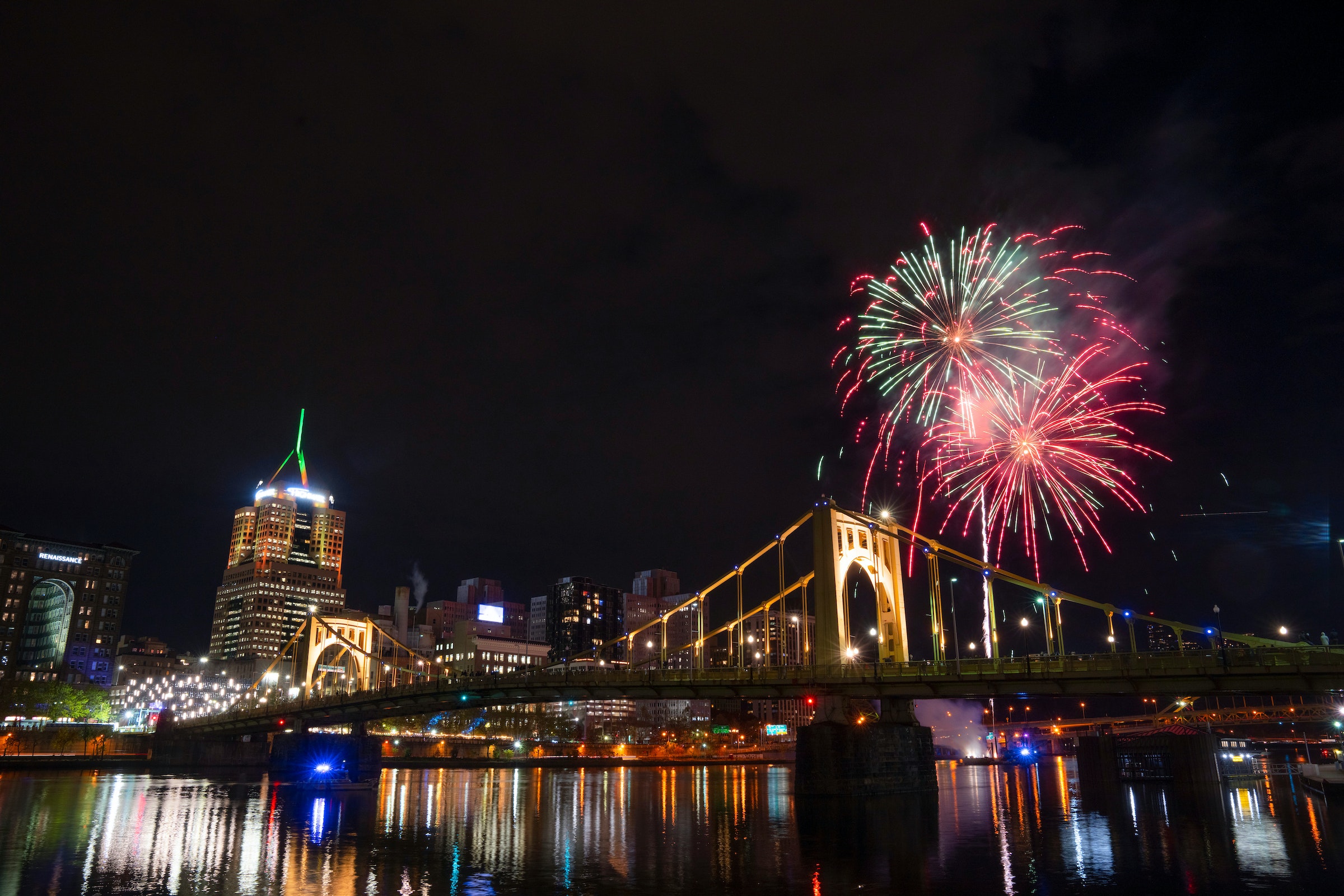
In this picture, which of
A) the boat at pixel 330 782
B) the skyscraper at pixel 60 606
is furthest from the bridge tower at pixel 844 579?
the skyscraper at pixel 60 606

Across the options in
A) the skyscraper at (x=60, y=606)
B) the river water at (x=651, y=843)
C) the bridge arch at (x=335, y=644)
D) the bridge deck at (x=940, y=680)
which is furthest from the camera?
the skyscraper at (x=60, y=606)

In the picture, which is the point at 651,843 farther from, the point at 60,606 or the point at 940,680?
the point at 60,606

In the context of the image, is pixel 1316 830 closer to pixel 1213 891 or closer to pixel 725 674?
pixel 1213 891

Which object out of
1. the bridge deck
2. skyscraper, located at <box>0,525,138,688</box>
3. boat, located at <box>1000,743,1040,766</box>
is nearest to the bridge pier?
the bridge deck

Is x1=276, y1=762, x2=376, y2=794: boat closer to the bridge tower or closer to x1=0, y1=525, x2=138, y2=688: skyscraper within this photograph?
the bridge tower

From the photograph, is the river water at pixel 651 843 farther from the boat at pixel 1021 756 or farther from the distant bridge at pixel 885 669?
the boat at pixel 1021 756

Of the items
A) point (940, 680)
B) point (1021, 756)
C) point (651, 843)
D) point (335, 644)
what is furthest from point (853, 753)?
point (1021, 756)

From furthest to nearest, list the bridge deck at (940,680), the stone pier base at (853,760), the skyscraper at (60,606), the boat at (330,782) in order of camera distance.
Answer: the skyscraper at (60,606) → the boat at (330,782) → the stone pier base at (853,760) → the bridge deck at (940,680)
